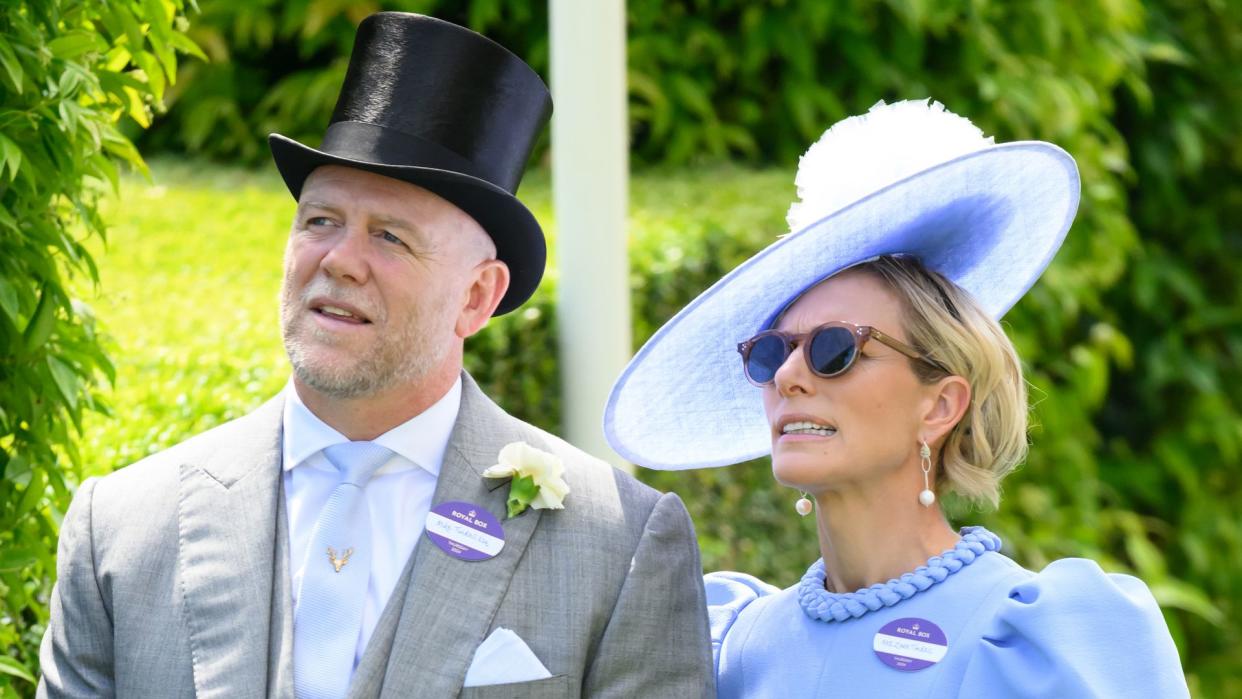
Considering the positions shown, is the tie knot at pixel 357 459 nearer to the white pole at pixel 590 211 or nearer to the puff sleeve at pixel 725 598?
the puff sleeve at pixel 725 598

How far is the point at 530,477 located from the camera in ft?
9.99

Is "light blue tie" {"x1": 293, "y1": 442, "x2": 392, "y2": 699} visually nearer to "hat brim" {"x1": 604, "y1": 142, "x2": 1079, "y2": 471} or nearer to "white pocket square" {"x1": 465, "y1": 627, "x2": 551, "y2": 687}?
"white pocket square" {"x1": 465, "y1": 627, "x2": 551, "y2": 687}

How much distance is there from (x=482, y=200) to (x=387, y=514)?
22.4 inches

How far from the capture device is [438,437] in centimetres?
311

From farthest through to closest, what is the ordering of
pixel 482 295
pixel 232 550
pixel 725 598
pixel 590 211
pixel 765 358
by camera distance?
pixel 590 211
pixel 725 598
pixel 482 295
pixel 765 358
pixel 232 550

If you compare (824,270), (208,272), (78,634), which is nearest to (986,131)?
(208,272)


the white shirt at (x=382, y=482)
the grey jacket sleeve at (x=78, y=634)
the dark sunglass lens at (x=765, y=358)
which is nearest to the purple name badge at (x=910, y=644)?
the dark sunglass lens at (x=765, y=358)

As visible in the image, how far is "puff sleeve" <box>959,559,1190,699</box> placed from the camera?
9.18ft

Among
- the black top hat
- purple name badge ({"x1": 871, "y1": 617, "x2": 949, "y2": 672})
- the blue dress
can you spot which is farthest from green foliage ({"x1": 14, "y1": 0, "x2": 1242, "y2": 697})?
purple name badge ({"x1": 871, "y1": 617, "x2": 949, "y2": 672})

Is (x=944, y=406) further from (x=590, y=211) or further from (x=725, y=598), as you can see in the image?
(x=590, y=211)

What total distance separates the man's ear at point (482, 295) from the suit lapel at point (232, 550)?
361 millimetres

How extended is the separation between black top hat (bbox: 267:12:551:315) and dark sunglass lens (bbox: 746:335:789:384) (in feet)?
1.49

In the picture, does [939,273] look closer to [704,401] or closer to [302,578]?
[704,401]

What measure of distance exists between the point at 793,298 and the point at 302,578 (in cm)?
99
